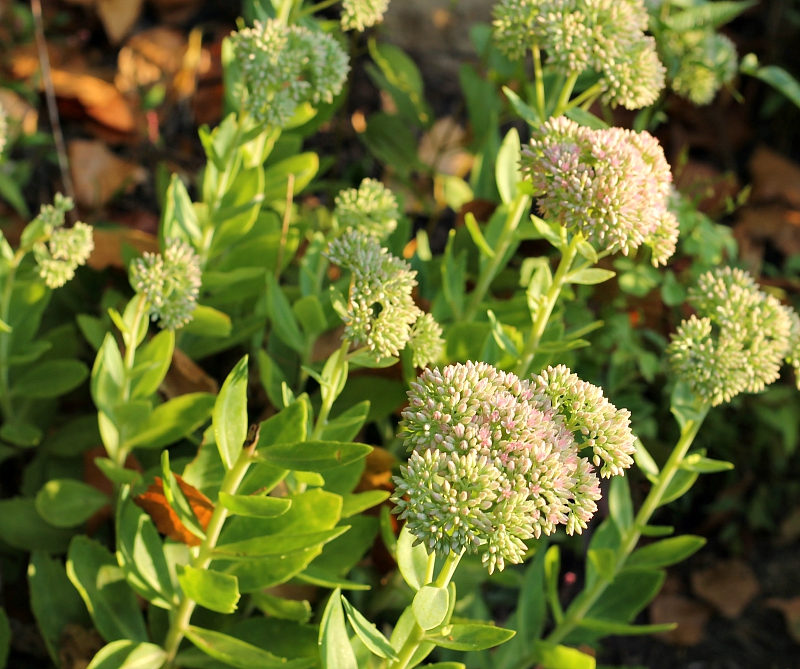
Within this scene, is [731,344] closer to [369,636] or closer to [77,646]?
[369,636]

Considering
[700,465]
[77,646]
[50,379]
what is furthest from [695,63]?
[77,646]

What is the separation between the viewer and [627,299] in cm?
216

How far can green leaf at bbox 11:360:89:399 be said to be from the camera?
1.65 metres

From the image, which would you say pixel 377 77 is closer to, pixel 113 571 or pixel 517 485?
pixel 113 571

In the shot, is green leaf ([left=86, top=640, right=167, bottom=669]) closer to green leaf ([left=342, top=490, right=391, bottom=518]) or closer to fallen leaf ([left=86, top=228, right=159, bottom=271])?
green leaf ([left=342, top=490, right=391, bottom=518])

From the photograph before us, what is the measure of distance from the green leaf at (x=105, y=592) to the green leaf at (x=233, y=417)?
41 cm

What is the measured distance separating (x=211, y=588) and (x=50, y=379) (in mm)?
639

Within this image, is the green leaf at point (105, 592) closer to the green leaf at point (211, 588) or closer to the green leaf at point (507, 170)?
the green leaf at point (211, 588)

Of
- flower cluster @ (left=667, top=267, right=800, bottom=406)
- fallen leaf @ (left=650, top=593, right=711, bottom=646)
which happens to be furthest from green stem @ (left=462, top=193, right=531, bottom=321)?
fallen leaf @ (left=650, top=593, right=711, bottom=646)

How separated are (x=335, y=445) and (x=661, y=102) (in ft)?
4.70

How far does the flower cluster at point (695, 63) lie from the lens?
1.94 metres

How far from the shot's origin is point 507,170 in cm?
166

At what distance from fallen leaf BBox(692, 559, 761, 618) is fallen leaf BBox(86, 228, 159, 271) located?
5.36 ft

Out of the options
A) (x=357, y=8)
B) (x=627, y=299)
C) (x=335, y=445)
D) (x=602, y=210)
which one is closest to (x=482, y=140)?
(x=627, y=299)
